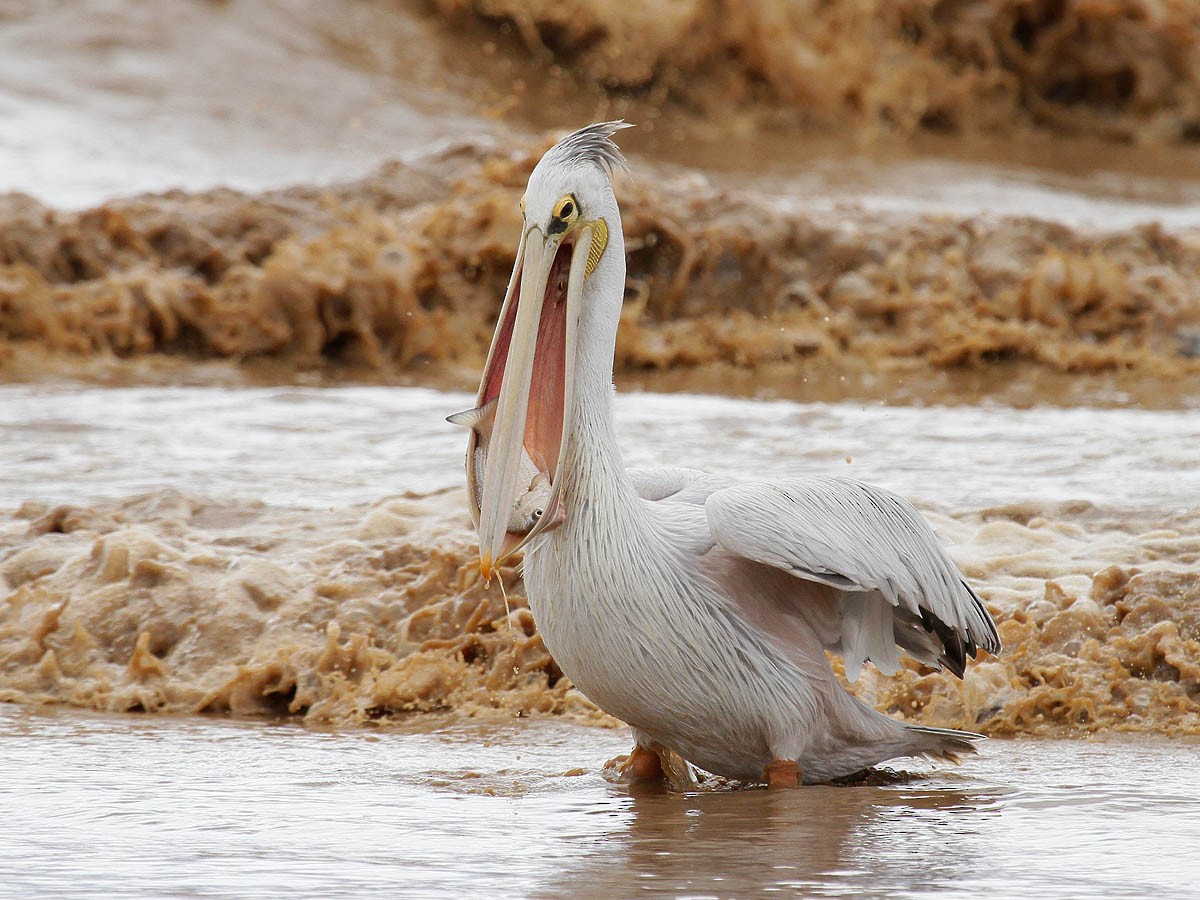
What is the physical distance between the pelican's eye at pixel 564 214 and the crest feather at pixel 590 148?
0.10 meters

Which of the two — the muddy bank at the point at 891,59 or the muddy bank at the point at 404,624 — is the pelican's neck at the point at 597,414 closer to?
the muddy bank at the point at 404,624

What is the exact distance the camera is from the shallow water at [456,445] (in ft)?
22.0

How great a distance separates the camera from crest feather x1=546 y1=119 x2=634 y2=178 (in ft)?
11.8

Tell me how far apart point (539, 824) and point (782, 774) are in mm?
600

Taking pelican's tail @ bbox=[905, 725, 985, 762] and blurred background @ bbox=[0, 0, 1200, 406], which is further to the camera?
blurred background @ bbox=[0, 0, 1200, 406]

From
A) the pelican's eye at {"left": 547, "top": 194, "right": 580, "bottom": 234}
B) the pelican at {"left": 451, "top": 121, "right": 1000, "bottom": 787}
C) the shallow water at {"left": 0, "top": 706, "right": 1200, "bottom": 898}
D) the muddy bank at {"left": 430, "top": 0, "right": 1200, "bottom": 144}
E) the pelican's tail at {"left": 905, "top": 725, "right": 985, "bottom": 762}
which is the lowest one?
the shallow water at {"left": 0, "top": 706, "right": 1200, "bottom": 898}

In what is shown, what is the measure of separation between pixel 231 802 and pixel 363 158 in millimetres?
11007

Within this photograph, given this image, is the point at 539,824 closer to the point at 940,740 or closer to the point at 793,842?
the point at 793,842

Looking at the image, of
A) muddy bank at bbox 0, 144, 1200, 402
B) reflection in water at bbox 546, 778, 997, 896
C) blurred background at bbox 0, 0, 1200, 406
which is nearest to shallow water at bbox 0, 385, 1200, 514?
blurred background at bbox 0, 0, 1200, 406

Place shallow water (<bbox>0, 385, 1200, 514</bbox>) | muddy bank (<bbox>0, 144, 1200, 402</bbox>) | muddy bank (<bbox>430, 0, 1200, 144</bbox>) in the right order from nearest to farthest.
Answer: shallow water (<bbox>0, 385, 1200, 514</bbox>), muddy bank (<bbox>0, 144, 1200, 402</bbox>), muddy bank (<bbox>430, 0, 1200, 144</bbox>)

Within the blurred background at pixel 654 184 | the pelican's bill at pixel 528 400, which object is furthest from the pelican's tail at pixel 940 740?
the blurred background at pixel 654 184

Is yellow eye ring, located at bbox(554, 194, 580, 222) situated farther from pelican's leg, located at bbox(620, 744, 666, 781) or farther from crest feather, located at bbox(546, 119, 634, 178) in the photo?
pelican's leg, located at bbox(620, 744, 666, 781)

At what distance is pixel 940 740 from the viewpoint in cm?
392

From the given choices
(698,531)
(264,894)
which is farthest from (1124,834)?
(264,894)
